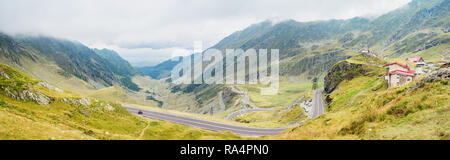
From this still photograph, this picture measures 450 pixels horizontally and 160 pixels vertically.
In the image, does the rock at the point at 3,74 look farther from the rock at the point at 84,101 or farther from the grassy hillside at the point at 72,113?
the rock at the point at 84,101

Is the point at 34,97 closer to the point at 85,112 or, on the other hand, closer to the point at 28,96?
the point at 28,96

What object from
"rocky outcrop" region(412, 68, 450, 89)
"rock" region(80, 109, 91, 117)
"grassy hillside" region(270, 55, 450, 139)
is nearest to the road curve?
"rock" region(80, 109, 91, 117)

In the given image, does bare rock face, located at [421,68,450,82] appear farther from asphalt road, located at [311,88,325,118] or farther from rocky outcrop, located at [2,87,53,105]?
rocky outcrop, located at [2,87,53,105]

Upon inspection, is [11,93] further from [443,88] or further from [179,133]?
[443,88]

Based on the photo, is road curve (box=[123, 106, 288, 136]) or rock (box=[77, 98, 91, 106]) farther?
road curve (box=[123, 106, 288, 136])

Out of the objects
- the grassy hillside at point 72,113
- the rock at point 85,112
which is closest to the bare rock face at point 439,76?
the grassy hillside at point 72,113

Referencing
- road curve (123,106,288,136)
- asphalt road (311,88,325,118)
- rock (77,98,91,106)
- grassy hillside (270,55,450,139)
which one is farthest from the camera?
asphalt road (311,88,325,118)

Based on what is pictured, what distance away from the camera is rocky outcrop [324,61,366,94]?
12581 centimetres

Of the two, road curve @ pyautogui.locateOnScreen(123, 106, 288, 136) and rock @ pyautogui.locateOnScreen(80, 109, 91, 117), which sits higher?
rock @ pyautogui.locateOnScreen(80, 109, 91, 117)

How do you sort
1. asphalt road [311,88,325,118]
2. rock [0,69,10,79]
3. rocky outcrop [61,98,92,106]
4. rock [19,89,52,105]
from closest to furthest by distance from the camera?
rock [19,89,52,105] → rock [0,69,10,79] → rocky outcrop [61,98,92,106] → asphalt road [311,88,325,118]

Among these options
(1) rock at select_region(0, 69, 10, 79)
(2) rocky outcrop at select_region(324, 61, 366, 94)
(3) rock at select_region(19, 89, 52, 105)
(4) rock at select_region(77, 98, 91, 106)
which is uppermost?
(2) rocky outcrop at select_region(324, 61, 366, 94)
